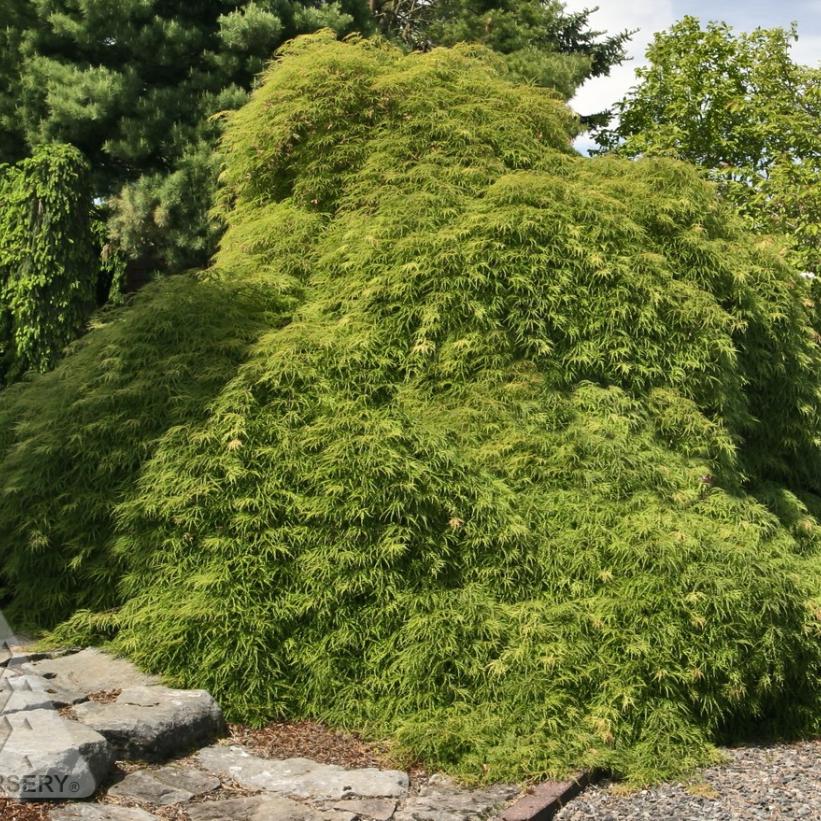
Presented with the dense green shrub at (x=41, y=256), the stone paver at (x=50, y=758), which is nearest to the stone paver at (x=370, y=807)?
the stone paver at (x=50, y=758)

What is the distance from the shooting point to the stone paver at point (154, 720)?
3.98m

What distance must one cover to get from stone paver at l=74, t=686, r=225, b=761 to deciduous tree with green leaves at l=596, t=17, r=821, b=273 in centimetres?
826

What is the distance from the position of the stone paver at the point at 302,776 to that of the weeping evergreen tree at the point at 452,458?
28cm

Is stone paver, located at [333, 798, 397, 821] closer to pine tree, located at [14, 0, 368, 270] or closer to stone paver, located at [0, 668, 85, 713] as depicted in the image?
stone paver, located at [0, 668, 85, 713]

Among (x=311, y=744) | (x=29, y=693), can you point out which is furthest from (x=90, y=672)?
(x=311, y=744)

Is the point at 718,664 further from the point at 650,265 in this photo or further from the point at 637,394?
the point at 650,265

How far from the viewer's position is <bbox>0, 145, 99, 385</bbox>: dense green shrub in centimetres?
898

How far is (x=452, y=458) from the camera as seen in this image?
5.09 m

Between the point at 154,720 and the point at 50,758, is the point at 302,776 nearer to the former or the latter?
the point at 154,720

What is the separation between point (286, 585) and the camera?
4.88 meters

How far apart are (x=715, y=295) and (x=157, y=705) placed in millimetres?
4179

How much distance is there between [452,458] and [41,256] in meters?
5.60

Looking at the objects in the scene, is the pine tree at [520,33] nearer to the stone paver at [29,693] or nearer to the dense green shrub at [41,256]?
the dense green shrub at [41,256]

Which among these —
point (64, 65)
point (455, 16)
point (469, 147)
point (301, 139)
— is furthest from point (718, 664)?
point (455, 16)
